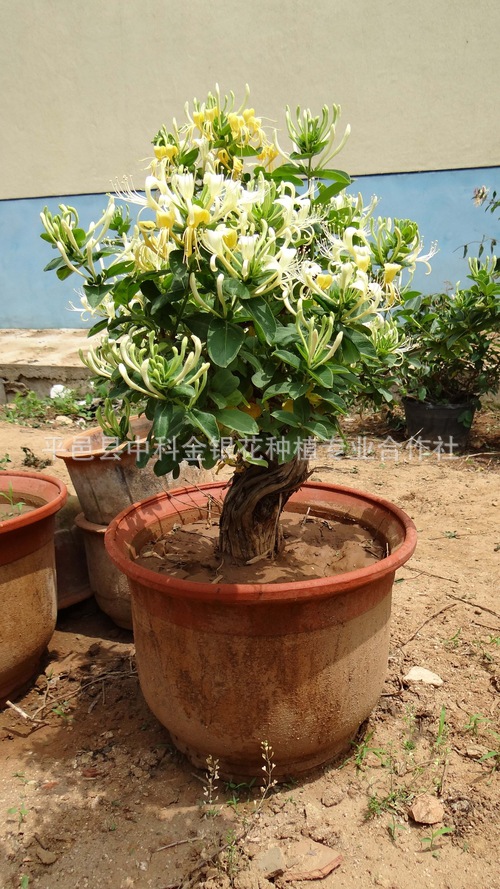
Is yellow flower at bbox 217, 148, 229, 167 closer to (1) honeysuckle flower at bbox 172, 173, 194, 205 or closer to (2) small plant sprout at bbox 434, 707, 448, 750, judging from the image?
(1) honeysuckle flower at bbox 172, 173, 194, 205

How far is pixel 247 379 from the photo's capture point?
4.96 ft

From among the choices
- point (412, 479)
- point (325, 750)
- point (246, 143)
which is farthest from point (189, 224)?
point (412, 479)

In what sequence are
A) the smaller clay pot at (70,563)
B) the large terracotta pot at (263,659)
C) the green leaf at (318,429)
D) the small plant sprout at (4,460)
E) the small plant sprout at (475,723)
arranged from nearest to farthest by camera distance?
1. the green leaf at (318,429)
2. the large terracotta pot at (263,659)
3. the small plant sprout at (475,723)
4. the smaller clay pot at (70,563)
5. the small plant sprout at (4,460)

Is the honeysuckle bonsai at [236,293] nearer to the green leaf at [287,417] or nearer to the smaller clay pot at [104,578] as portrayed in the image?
the green leaf at [287,417]

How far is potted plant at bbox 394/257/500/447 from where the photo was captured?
430cm

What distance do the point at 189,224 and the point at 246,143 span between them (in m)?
0.52

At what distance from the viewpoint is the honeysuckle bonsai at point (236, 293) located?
3.93 ft

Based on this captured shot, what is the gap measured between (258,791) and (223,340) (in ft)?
4.02

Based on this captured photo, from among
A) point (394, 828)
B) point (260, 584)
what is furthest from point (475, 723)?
point (260, 584)

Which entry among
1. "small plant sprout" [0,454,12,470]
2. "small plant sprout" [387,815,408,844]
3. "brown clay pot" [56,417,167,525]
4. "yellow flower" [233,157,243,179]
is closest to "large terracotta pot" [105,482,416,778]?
"small plant sprout" [387,815,408,844]

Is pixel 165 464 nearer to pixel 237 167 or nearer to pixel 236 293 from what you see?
pixel 236 293

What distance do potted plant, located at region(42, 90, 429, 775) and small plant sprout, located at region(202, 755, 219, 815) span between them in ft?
0.12

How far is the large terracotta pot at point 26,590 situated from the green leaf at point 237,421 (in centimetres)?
101

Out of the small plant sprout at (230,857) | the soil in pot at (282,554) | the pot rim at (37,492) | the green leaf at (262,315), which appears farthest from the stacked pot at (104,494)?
the green leaf at (262,315)
